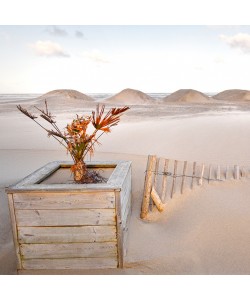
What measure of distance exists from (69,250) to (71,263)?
14cm

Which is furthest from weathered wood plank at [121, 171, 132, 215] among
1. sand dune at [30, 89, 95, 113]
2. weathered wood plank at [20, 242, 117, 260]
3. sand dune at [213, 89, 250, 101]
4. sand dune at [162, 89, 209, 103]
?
sand dune at [213, 89, 250, 101]

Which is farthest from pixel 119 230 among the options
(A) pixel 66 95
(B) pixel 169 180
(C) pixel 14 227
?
(A) pixel 66 95

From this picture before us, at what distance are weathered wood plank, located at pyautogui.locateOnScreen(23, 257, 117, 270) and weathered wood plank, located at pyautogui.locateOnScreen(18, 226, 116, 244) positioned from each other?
205mm

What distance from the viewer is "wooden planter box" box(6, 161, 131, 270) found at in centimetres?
280

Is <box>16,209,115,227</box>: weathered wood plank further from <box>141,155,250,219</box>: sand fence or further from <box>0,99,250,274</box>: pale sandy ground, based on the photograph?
<box>141,155,250,219</box>: sand fence

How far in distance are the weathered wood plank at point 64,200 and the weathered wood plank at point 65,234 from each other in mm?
227

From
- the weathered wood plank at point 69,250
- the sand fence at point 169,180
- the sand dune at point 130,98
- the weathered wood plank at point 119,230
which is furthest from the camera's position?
the sand dune at point 130,98

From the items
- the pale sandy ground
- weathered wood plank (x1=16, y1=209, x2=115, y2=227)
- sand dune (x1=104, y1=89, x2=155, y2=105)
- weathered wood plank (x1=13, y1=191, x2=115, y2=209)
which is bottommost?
the pale sandy ground

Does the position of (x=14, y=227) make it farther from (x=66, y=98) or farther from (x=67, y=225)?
(x=66, y=98)

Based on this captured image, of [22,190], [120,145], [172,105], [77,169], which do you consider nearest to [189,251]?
[77,169]

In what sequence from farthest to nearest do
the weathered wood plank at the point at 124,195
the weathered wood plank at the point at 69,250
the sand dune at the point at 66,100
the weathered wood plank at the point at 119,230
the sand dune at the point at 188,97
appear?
1. the sand dune at the point at 188,97
2. the sand dune at the point at 66,100
3. the weathered wood plank at the point at 124,195
4. the weathered wood plank at the point at 69,250
5. the weathered wood plank at the point at 119,230

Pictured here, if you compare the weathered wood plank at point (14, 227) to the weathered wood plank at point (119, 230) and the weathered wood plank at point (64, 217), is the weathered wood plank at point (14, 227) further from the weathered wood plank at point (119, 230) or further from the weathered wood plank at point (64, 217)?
the weathered wood plank at point (119, 230)

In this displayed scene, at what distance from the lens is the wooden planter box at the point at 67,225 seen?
2.80m

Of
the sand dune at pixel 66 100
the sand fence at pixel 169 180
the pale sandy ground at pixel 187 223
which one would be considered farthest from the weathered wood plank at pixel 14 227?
the sand dune at pixel 66 100
